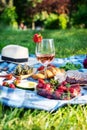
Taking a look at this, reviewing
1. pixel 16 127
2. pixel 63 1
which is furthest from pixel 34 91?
pixel 63 1

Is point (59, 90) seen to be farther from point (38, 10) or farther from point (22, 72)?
point (38, 10)

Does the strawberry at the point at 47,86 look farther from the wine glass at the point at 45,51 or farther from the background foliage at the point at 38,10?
the background foliage at the point at 38,10

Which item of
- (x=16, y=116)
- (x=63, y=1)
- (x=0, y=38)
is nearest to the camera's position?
(x=16, y=116)

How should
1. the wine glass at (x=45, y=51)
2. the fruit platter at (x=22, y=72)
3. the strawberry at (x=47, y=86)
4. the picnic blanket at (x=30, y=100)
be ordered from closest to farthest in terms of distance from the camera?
the picnic blanket at (x=30, y=100)
the strawberry at (x=47, y=86)
the wine glass at (x=45, y=51)
the fruit platter at (x=22, y=72)

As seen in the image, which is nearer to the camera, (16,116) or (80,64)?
(16,116)

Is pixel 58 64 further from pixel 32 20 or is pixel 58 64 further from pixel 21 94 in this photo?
pixel 32 20

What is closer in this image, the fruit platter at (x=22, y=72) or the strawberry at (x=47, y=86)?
the strawberry at (x=47, y=86)

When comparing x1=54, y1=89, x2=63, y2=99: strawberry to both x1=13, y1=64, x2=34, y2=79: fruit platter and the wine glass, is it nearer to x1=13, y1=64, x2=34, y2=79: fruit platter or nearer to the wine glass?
the wine glass

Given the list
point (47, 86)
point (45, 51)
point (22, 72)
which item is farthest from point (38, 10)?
point (47, 86)

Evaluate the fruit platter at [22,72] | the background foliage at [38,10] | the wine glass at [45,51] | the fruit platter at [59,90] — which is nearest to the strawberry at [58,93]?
the fruit platter at [59,90]

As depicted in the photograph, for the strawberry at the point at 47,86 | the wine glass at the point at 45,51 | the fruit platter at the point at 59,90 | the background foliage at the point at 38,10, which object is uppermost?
the wine glass at the point at 45,51

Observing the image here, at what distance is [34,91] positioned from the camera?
3.82 meters

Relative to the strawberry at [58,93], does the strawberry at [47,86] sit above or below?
above

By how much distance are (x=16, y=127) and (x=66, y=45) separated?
194 inches
